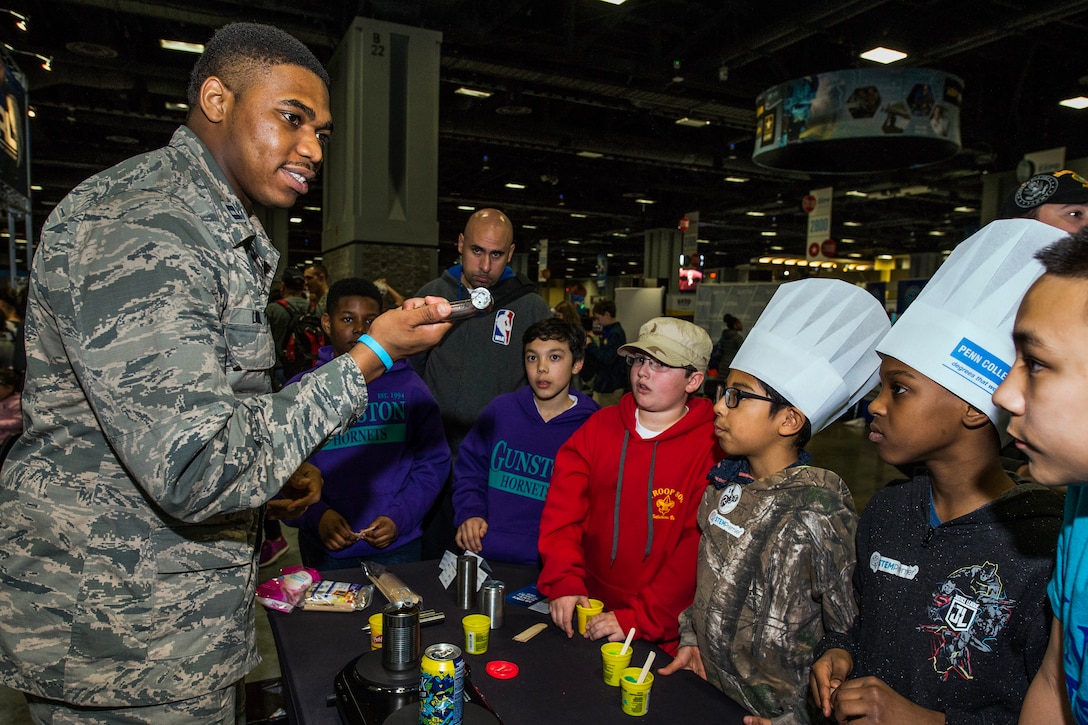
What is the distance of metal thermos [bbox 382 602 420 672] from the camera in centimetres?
137

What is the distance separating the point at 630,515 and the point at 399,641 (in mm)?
935

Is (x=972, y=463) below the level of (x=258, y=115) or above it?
below

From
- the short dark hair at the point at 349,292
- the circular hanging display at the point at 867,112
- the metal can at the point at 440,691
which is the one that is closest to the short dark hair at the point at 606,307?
the circular hanging display at the point at 867,112

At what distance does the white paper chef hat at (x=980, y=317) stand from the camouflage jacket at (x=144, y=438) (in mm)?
1165

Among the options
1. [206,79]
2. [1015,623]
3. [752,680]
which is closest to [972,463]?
[1015,623]

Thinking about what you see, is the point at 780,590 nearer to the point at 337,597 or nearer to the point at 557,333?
the point at 337,597

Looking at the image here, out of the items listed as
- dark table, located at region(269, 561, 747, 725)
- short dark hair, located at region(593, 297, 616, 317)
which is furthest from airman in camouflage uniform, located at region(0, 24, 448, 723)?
short dark hair, located at region(593, 297, 616, 317)

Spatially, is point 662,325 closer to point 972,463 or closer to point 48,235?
point 972,463

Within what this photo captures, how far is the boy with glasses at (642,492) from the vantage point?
194 cm

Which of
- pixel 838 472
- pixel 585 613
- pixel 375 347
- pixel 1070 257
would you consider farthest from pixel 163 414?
pixel 838 472

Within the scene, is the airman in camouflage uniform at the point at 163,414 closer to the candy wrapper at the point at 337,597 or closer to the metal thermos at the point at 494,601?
the candy wrapper at the point at 337,597

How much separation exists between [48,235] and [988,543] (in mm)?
1812

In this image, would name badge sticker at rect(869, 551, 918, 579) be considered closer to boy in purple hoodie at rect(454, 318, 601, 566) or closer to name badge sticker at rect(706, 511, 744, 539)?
name badge sticker at rect(706, 511, 744, 539)

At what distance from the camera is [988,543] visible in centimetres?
126
